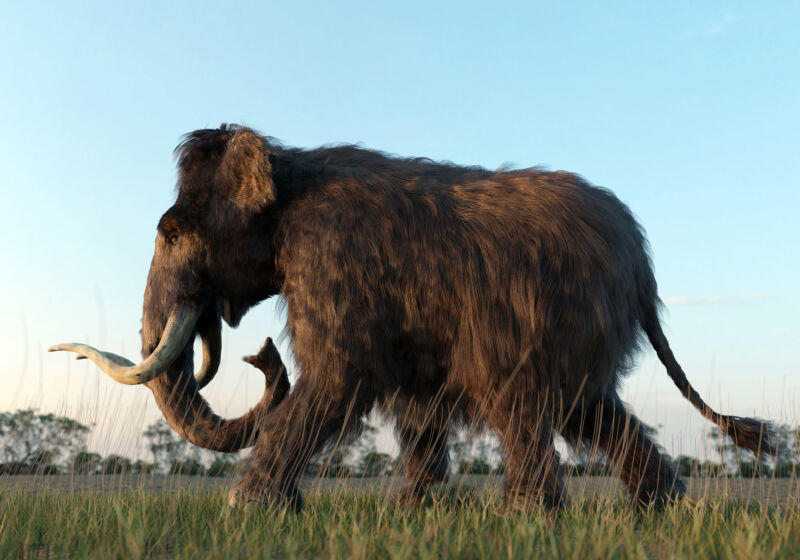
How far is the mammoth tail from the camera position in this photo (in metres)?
4.41

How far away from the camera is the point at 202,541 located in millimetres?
3119

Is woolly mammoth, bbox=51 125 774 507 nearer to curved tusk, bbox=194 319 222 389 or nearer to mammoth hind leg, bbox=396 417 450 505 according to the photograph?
mammoth hind leg, bbox=396 417 450 505

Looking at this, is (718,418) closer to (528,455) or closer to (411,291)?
(528,455)

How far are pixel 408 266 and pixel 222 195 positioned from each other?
1098mm

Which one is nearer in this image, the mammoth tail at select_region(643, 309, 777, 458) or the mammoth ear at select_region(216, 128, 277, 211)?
the mammoth ear at select_region(216, 128, 277, 211)

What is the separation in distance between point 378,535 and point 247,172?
6.78ft

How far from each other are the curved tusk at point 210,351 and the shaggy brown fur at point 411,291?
0.25 m

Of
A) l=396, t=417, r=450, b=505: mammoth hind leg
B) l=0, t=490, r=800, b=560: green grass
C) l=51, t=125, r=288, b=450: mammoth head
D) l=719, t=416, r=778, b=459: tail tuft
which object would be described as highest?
l=51, t=125, r=288, b=450: mammoth head

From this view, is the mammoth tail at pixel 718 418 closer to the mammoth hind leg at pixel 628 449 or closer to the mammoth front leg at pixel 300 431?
the mammoth hind leg at pixel 628 449

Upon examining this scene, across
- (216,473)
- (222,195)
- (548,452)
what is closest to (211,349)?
(222,195)

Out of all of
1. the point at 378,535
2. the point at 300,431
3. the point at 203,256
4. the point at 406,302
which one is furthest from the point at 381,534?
the point at 203,256

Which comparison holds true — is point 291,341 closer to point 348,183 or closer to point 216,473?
point 348,183

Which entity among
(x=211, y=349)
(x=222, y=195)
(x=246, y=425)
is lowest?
(x=246, y=425)

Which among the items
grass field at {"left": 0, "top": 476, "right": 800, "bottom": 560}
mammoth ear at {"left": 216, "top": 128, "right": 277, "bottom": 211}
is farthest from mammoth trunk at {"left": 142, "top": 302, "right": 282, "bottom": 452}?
mammoth ear at {"left": 216, "top": 128, "right": 277, "bottom": 211}
